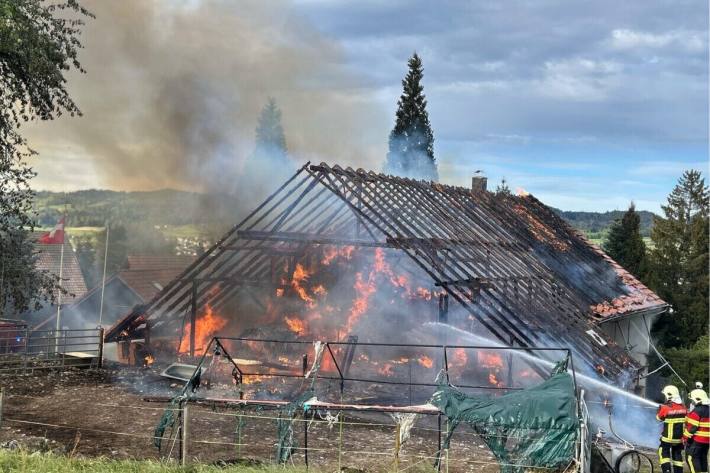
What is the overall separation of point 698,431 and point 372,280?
38.8 ft

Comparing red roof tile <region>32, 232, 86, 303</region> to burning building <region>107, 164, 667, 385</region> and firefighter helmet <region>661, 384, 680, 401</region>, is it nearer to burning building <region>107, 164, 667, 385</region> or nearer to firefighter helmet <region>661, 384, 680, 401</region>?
burning building <region>107, 164, 667, 385</region>

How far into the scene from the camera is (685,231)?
134 feet

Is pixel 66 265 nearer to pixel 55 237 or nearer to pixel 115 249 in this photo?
pixel 115 249

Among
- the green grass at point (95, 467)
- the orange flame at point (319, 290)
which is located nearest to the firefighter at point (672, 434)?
the green grass at point (95, 467)

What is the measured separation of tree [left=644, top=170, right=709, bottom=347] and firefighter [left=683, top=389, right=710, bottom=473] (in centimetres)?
2505

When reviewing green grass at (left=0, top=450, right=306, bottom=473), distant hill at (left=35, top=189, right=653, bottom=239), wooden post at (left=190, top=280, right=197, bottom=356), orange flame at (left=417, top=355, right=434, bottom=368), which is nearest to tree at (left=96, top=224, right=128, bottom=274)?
distant hill at (left=35, top=189, right=653, bottom=239)

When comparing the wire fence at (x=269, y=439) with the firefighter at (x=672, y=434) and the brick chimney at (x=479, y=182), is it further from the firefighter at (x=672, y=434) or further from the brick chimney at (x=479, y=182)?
the brick chimney at (x=479, y=182)

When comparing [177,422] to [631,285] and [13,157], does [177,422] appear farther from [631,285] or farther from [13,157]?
[631,285]

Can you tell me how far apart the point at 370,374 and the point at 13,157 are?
1213 centimetres

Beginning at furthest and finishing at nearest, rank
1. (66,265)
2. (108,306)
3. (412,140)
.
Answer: (412,140), (66,265), (108,306)

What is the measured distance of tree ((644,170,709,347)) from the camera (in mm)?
34438

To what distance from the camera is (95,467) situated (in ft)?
29.9

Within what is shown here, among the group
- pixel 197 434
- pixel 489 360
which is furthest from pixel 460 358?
pixel 197 434

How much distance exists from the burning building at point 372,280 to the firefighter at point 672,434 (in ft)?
17.4
